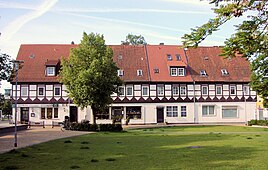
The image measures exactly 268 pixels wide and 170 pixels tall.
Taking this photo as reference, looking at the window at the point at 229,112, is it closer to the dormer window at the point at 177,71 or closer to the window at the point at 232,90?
the window at the point at 232,90

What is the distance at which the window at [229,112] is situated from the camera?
54.6m

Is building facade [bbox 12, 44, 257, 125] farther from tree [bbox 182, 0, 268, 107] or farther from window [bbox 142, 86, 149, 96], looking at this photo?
tree [bbox 182, 0, 268, 107]

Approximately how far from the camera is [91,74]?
35.5 m

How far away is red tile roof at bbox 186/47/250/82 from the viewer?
179 ft

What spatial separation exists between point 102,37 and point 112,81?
5.20 meters

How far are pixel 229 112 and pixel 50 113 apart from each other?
86.7ft

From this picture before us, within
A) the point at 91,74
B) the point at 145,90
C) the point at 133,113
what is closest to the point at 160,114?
the point at 133,113

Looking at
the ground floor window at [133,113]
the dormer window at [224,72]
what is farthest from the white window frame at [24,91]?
the dormer window at [224,72]

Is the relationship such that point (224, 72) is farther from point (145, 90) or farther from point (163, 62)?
point (145, 90)

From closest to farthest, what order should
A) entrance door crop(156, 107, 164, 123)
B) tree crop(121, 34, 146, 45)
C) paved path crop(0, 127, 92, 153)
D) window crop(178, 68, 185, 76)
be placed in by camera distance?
paved path crop(0, 127, 92, 153), entrance door crop(156, 107, 164, 123), window crop(178, 68, 185, 76), tree crop(121, 34, 146, 45)

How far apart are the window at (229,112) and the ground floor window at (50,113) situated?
969 inches

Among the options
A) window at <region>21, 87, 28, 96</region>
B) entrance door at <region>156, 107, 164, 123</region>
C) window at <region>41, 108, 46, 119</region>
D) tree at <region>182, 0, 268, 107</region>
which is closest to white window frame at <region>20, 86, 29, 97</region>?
window at <region>21, 87, 28, 96</region>

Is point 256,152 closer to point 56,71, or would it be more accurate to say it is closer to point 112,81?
point 112,81

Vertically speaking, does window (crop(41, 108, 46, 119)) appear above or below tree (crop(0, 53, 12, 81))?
below
